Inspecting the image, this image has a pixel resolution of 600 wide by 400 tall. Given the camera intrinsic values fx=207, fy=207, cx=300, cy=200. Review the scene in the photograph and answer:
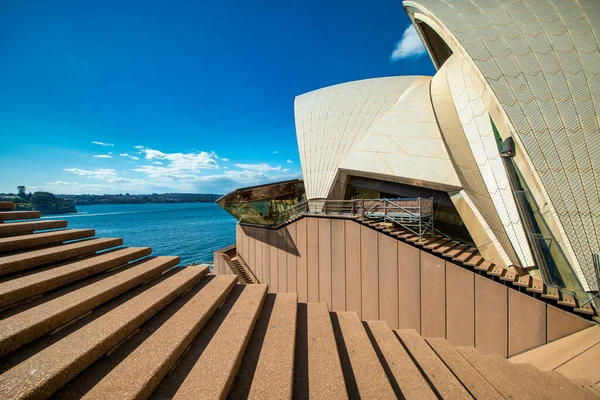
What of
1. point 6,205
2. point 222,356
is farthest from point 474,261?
point 6,205

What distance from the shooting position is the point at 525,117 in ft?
21.4

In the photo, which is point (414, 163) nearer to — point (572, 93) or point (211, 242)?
point (572, 93)

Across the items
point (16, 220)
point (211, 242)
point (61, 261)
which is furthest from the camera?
point (211, 242)

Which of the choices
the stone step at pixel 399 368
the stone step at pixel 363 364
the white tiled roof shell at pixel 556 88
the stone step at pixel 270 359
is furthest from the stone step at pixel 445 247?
the stone step at pixel 270 359

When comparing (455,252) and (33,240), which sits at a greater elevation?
(33,240)

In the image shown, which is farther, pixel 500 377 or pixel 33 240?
pixel 33 240

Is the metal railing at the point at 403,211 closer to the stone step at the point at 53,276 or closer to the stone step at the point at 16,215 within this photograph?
the stone step at the point at 53,276

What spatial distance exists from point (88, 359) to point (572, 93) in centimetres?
1244

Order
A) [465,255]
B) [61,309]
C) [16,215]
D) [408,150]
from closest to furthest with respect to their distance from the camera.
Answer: [61,309] < [16,215] < [465,255] < [408,150]

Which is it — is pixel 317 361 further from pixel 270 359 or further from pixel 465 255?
pixel 465 255

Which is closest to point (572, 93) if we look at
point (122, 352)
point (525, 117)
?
point (525, 117)

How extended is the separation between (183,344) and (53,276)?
7.76 feet

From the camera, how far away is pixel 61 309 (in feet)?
8.46

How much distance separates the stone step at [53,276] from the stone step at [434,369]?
5886 millimetres
